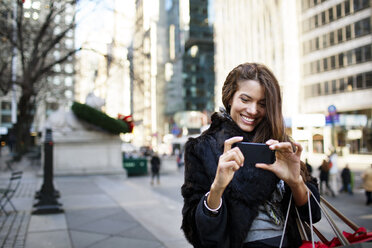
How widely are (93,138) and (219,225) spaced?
17117 mm

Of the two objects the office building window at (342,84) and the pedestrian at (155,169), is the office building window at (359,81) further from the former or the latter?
the pedestrian at (155,169)

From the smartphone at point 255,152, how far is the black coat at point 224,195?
0.07 m

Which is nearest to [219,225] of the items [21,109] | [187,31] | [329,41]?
[21,109]

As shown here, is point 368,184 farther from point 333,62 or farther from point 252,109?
point 333,62

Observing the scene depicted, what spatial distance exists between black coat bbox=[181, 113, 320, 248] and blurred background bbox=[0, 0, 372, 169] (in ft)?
10.2

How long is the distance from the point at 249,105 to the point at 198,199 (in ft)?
1.87

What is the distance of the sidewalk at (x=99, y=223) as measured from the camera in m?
6.12

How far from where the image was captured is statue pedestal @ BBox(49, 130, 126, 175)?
17500mm

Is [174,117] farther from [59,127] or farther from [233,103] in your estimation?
[233,103]

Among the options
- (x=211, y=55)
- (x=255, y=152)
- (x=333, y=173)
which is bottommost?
(x=333, y=173)

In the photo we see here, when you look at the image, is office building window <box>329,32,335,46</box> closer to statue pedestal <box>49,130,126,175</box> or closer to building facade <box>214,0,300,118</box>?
building facade <box>214,0,300,118</box>

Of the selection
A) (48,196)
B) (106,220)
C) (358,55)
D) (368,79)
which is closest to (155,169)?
(48,196)

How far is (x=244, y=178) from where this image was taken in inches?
70.6

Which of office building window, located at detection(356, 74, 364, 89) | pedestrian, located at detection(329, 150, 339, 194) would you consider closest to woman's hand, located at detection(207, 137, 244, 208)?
pedestrian, located at detection(329, 150, 339, 194)
